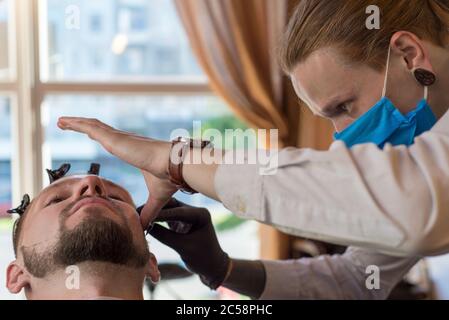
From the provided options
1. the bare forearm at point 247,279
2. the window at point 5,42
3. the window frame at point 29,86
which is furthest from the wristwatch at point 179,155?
the window at point 5,42

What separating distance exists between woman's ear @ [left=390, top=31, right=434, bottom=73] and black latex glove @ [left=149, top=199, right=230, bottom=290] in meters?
0.55

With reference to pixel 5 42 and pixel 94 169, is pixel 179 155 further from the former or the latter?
pixel 5 42

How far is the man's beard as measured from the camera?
125 cm

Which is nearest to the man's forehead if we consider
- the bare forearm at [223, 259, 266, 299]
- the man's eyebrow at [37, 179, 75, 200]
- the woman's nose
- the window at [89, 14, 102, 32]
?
the man's eyebrow at [37, 179, 75, 200]

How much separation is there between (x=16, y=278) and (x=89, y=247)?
0.18 m

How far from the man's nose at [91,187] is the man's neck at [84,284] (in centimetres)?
15

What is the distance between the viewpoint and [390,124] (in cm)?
116

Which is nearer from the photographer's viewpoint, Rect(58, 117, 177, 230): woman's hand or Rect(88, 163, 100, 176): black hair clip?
Rect(58, 117, 177, 230): woman's hand

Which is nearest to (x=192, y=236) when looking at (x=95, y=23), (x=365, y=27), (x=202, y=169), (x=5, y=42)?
(x=202, y=169)

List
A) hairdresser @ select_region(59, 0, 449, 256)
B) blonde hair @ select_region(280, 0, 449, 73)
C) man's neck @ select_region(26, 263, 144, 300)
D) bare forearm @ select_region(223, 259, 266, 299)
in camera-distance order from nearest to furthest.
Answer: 1. hairdresser @ select_region(59, 0, 449, 256)
2. blonde hair @ select_region(280, 0, 449, 73)
3. man's neck @ select_region(26, 263, 144, 300)
4. bare forearm @ select_region(223, 259, 266, 299)

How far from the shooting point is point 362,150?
96 centimetres

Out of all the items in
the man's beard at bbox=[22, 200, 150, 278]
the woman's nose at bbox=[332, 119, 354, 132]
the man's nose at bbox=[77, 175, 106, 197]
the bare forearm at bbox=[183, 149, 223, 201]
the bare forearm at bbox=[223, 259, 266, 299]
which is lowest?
the bare forearm at bbox=[223, 259, 266, 299]

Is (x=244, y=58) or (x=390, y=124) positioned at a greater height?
(x=244, y=58)

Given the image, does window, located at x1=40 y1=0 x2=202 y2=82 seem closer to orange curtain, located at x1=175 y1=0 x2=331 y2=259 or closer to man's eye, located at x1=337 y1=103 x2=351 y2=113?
orange curtain, located at x1=175 y1=0 x2=331 y2=259
